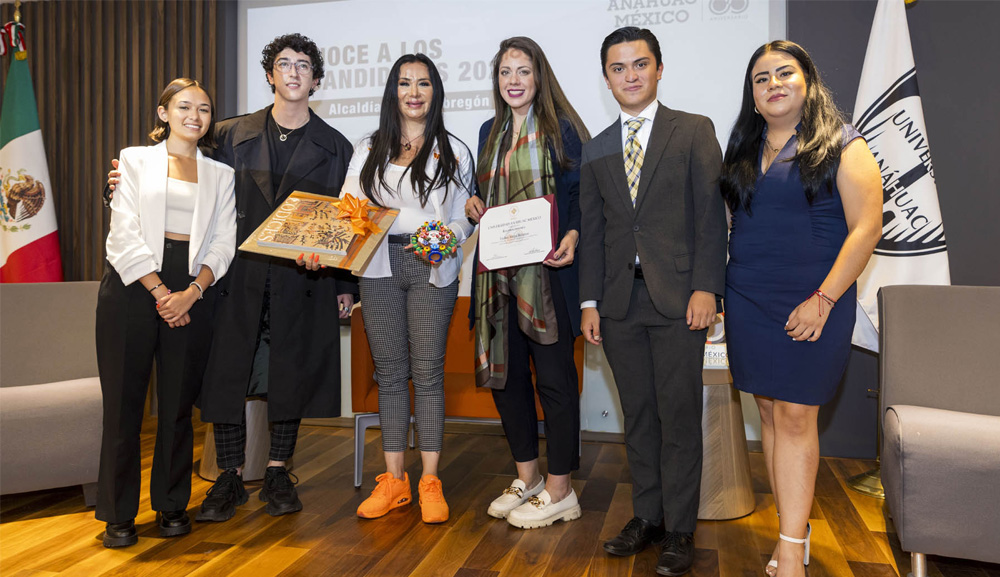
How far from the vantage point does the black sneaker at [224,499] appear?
2.59m

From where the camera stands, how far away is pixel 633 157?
7.20 feet

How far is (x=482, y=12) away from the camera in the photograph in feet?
13.3

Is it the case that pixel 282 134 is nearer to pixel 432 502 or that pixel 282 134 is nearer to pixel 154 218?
pixel 154 218

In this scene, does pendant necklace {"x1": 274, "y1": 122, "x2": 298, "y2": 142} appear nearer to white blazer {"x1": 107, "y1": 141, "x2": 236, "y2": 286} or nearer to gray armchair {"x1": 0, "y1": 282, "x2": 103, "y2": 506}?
white blazer {"x1": 107, "y1": 141, "x2": 236, "y2": 286}

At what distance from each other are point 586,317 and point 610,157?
21.1 inches

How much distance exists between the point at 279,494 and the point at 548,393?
3.79 ft

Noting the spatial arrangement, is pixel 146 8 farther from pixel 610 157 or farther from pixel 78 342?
pixel 610 157

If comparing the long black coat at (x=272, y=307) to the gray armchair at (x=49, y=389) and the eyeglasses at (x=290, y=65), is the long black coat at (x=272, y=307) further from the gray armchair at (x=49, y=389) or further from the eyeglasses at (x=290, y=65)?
the gray armchair at (x=49, y=389)

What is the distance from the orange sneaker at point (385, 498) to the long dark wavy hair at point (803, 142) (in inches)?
64.0

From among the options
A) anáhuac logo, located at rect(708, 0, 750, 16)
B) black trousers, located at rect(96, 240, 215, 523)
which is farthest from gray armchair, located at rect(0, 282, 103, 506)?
anáhuac logo, located at rect(708, 0, 750, 16)

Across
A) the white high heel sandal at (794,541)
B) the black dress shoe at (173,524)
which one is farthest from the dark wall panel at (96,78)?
the white high heel sandal at (794,541)

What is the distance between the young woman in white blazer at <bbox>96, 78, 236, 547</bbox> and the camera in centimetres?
228

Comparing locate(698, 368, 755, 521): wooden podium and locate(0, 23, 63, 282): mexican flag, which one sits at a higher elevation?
locate(0, 23, 63, 282): mexican flag

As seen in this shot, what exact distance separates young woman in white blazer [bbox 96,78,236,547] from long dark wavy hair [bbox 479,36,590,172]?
3.51 feet
